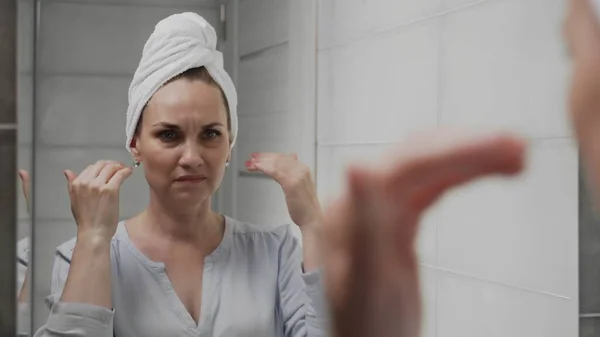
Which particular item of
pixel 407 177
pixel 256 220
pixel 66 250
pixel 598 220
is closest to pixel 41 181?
pixel 66 250

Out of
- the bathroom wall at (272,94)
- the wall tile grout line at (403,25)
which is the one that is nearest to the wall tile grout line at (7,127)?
the bathroom wall at (272,94)

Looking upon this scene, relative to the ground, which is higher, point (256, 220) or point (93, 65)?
point (93, 65)

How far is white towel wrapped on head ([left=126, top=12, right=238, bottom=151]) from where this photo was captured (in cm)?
92

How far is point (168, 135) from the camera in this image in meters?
0.94

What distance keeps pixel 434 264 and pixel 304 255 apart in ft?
0.52

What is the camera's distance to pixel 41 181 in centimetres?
92

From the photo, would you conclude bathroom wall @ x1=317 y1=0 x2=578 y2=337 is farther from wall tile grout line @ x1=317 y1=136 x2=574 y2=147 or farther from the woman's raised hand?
the woman's raised hand

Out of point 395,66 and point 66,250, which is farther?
point 395,66

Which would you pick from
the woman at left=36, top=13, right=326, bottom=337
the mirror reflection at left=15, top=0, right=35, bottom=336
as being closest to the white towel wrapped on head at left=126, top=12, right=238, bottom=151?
the woman at left=36, top=13, right=326, bottom=337

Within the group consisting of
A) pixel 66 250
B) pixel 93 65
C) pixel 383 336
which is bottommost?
pixel 383 336

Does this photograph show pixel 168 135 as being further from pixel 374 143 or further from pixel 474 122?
pixel 474 122

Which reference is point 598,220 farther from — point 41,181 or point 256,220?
point 41,181

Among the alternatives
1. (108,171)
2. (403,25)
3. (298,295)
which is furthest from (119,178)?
(403,25)

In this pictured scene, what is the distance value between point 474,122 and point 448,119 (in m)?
0.03
